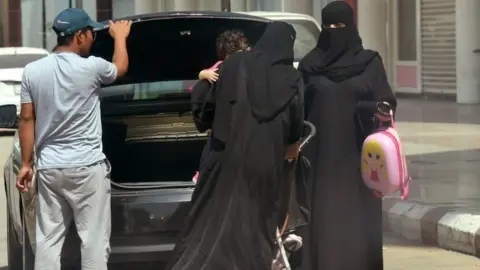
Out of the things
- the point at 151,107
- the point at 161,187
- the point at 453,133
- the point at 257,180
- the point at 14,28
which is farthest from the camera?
the point at 14,28

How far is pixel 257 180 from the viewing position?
17.3 feet

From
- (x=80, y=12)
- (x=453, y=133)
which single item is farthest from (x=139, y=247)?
(x=453, y=133)

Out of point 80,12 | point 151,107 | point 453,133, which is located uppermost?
point 80,12

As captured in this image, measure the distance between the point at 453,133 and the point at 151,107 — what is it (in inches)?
333

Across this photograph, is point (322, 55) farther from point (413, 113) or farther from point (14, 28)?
point (14, 28)

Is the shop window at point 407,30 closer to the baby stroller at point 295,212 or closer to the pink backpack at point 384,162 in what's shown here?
the pink backpack at point 384,162

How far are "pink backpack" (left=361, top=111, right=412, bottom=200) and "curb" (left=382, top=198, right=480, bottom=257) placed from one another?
2148 millimetres

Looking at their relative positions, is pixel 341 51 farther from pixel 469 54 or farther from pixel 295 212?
pixel 469 54

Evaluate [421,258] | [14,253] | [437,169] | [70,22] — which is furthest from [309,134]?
[437,169]

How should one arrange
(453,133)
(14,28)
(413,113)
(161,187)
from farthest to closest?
(14,28) → (413,113) → (453,133) → (161,187)

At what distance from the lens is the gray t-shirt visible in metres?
5.26

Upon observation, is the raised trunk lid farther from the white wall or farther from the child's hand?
the white wall

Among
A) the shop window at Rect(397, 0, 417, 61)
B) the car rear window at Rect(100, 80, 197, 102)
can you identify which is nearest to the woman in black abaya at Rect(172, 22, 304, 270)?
the car rear window at Rect(100, 80, 197, 102)

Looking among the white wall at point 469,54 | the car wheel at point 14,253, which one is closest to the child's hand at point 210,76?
the car wheel at point 14,253
